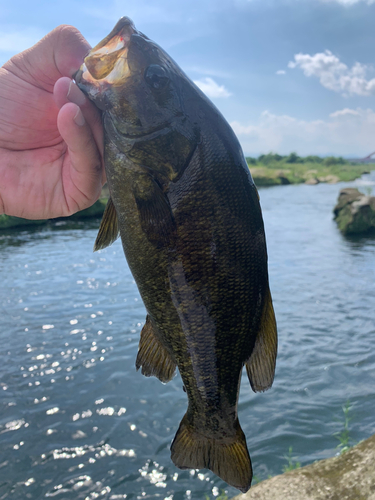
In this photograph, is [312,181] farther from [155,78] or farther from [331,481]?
[155,78]

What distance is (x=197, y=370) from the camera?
2279 millimetres

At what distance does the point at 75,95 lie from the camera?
2146 mm

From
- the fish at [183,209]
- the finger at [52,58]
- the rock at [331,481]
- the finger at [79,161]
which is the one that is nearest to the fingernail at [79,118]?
the finger at [79,161]

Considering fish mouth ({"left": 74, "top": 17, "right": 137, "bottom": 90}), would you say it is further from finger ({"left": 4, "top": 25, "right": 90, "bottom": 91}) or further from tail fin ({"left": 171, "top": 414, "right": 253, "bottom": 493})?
tail fin ({"left": 171, "top": 414, "right": 253, "bottom": 493})

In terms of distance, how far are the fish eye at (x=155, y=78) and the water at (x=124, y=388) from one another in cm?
668

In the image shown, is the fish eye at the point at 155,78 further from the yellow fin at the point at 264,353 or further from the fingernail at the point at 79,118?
the yellow fin at the point at 264,353

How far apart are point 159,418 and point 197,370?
714 cm

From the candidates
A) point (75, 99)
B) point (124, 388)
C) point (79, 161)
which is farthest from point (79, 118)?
point (124, 388)

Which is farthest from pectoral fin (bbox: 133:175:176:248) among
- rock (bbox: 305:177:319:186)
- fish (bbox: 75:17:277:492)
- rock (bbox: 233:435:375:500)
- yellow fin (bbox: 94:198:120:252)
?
rock (bbox: 305:177:319:186)

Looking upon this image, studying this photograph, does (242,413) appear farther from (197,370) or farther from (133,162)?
(133,162)

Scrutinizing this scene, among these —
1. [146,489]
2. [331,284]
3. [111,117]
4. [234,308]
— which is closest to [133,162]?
[111,117]

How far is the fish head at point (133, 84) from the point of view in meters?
2.05

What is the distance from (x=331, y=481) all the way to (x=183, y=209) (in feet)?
12.8

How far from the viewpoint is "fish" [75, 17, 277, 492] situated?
6.46 ft
